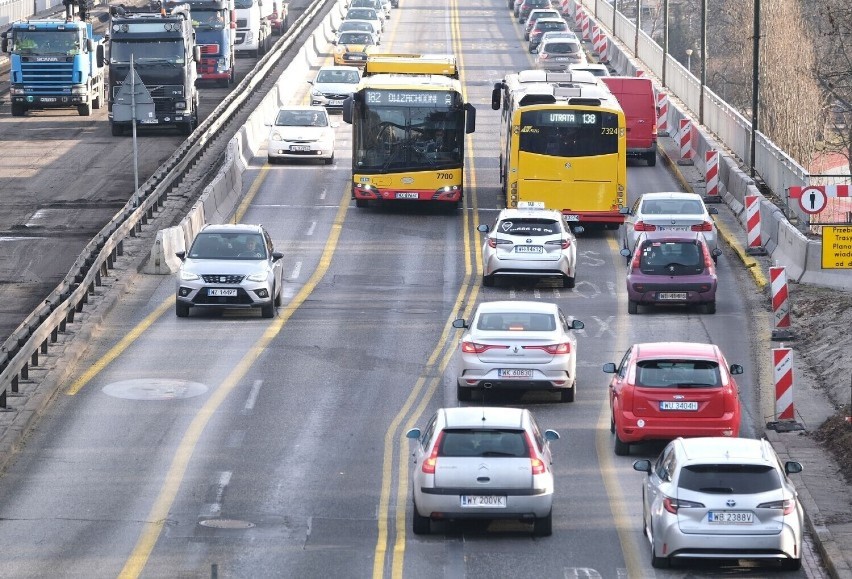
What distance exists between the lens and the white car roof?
718 inches

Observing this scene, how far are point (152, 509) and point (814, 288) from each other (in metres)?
17.0


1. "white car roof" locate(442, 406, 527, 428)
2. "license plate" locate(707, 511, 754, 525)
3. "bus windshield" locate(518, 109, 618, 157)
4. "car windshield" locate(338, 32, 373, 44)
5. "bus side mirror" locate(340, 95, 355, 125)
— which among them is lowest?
"license plate" locate(707, 511, 754, 525)

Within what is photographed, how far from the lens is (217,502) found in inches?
795

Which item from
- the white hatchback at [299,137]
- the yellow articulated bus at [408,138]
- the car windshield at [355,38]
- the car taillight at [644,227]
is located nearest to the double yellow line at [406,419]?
the yellow articulated bus at [408,138]

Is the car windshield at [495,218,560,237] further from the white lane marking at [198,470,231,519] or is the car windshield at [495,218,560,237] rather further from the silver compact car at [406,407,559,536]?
the silver compact car at [406,407,559,536]

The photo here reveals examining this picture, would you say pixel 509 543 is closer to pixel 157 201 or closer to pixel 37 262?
pixel 37 262

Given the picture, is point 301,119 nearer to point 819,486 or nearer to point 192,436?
point 192,436

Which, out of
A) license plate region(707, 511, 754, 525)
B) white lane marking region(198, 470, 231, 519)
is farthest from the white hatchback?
license plate region(707, 511, 754, 525)

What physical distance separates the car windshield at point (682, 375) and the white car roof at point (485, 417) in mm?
3505

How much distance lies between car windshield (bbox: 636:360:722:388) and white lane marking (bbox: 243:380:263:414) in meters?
6.03

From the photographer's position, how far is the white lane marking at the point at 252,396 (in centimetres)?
2502

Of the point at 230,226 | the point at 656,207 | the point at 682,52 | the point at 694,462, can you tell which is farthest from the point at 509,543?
the point at 682,52

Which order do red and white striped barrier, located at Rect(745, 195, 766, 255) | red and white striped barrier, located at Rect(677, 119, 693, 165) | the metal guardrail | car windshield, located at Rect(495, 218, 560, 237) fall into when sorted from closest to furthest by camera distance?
the metal guardrail < car windshield, located at Rect(495, 218, 560, 237) < red and white striped barrier, located at Rect(745, 195, 766, 255) < red and white striped barrier, located at Rect(677, 119, 693, 165)

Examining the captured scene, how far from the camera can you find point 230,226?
108 ft
